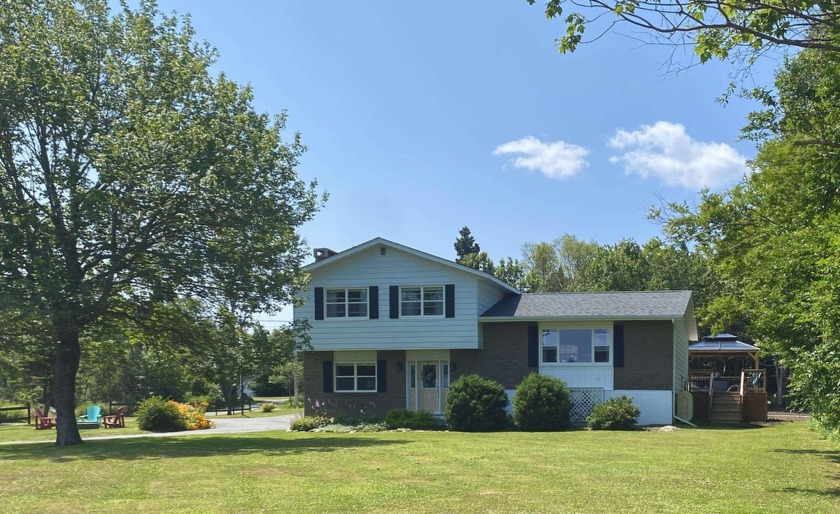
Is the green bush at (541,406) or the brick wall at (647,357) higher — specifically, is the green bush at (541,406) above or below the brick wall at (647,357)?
below

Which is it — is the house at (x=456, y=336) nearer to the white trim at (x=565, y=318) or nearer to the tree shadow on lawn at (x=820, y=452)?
the white trim at (x=565, y=318)

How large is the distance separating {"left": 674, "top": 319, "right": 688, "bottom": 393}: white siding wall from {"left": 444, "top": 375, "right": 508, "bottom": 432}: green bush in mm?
6639

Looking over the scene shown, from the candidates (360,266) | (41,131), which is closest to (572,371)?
(360,266)

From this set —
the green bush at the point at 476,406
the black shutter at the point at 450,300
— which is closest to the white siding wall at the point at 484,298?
the black shutter at the point at 450,300

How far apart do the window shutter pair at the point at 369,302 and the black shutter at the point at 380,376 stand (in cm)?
203

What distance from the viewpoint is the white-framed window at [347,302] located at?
28.8 m

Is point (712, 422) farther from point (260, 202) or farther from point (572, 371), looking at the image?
point (260, 202)

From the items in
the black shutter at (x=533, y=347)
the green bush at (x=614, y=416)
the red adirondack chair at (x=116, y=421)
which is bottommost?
the red adirondack chair at (x=116, y=421)

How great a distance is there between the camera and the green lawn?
924 cm

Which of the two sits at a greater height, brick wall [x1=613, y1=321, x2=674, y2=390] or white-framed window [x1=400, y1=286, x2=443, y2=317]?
white-framed window [x1=400, y1=286, x2=443, y2=317]

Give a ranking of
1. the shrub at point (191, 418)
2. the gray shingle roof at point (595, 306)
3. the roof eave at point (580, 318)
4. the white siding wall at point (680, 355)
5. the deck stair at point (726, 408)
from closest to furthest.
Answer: the roof eave at point (580, 318) → the gray shingle roof at point (595, 306) → the white siding wall at point (680, 355) → the deck stair at point (726, 408) → the shrub at point (191, 418)

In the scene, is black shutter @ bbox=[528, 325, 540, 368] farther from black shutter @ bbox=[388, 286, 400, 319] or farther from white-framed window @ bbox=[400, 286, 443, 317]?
black shutter @ bbox=[388, 286, 400, 319]

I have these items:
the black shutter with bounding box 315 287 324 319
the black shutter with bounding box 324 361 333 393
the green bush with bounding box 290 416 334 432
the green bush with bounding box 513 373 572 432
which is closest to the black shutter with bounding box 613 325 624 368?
the green bush with bounding box 513 373 572 432

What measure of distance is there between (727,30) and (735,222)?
11186mm
